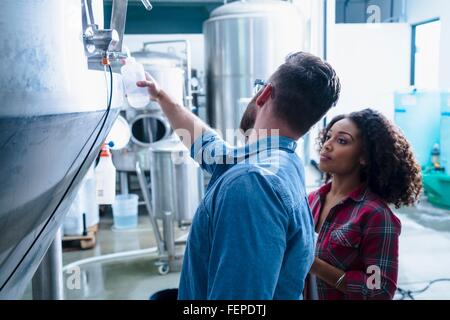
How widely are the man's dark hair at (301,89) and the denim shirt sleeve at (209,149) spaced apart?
0.14 m

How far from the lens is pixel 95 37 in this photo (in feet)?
2.46

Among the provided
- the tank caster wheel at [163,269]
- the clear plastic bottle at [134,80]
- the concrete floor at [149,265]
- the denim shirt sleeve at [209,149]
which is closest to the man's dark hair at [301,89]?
the denim shirt sleeve at [209,149]

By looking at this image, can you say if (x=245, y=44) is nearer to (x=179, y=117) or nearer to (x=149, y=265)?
(x=149, y=265)

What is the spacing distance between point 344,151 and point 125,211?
101 inches

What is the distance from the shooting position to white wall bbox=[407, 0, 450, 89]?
12.9ft

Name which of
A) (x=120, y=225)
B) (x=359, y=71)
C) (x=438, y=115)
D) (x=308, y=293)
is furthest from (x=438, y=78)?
(x=308, y=293)

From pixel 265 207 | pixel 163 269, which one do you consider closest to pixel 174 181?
pixel 163 269

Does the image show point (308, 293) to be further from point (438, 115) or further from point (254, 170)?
point (438, 115)

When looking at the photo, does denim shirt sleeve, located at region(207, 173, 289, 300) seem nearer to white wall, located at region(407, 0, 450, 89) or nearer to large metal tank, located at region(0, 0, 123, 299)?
large metal tank, located at region(0, 0, 123, 299)

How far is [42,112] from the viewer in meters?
0.53

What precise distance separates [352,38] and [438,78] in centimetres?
153

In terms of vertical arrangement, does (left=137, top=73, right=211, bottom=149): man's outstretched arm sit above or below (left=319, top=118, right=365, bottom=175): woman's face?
above

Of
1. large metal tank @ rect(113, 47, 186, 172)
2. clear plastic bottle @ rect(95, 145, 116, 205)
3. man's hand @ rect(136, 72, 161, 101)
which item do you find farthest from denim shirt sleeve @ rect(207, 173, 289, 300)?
large metal tank @ rect(113, 47, 186, 172)

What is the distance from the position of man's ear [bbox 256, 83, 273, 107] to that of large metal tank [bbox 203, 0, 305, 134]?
7.83ft
